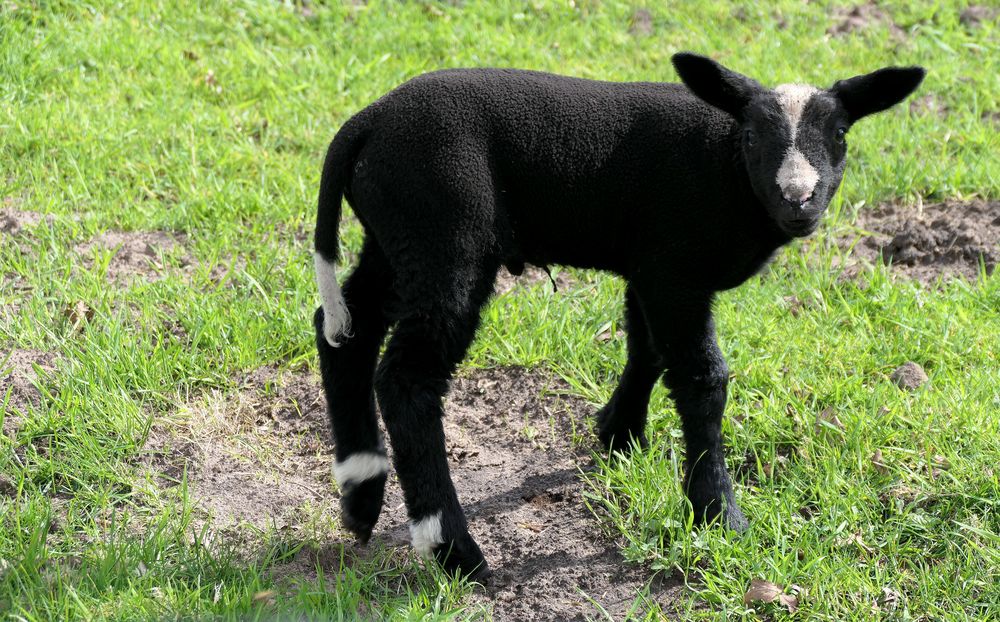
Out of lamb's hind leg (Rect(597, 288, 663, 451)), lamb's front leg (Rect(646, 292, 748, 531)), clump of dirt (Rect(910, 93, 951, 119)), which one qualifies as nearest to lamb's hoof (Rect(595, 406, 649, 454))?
lamb's hind leg (Rect(597, 288, 663, 451))

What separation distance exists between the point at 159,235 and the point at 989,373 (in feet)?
14.4

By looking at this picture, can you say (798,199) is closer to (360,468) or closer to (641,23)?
(360,468)

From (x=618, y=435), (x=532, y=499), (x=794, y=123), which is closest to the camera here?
(x=794, y=123)

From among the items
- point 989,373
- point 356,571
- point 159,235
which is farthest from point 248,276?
point 989,373

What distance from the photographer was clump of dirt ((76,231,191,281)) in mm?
5621

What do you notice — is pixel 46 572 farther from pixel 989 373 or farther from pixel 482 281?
pixel 989 373

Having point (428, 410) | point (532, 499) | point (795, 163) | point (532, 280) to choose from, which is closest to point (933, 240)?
point (532, 280)

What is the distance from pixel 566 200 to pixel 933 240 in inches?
122

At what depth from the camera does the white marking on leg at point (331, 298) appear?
151 inches

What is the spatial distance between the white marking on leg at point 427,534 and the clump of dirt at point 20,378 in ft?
6.22

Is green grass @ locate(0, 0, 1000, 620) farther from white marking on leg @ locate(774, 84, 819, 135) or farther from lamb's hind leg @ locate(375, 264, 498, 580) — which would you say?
white marking on leg @ locate(774, 84, 819, 135)

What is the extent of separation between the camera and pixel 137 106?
22.8ft

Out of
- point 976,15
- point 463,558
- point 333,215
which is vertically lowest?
point 463,558

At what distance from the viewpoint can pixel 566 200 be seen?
147 inches
